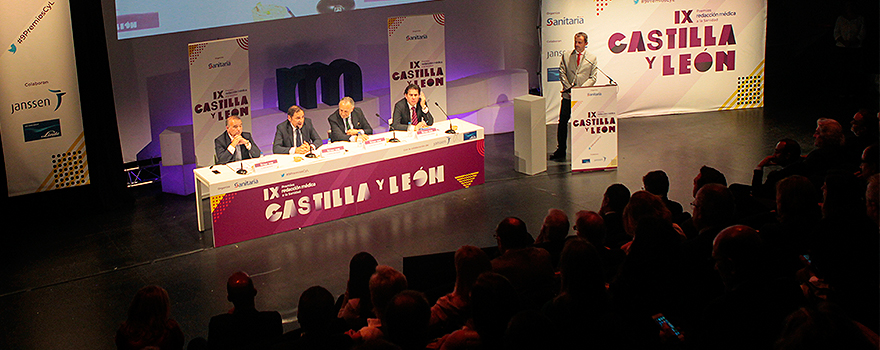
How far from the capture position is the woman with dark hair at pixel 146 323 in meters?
3.33

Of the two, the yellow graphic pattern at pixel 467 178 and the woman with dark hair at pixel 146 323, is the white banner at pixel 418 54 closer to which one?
the yellow graphic pattern at pixel 467 178

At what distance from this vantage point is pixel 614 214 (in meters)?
4.62

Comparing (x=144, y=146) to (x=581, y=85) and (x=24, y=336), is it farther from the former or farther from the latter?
(x=581, y=85)

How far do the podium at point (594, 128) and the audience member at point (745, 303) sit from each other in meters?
4.69

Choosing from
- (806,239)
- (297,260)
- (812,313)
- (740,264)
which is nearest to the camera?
(812,313)

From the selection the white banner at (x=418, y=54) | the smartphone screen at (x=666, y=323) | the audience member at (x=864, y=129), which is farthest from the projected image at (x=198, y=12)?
the smartphone screen at (x=666, y=323)

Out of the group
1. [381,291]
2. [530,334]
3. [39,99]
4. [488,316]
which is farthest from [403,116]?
[530,334]

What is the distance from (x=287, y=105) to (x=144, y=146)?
1536 millimetres

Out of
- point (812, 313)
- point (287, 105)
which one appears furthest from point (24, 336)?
point (812, 313)

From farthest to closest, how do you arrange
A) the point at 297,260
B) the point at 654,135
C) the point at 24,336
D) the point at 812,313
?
the point at 654,135 → the point at 297,260 → the point at 24,336 → the point at 812,313

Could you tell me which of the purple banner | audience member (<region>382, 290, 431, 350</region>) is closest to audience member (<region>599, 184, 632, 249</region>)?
audience member (<region>382, 290, 431, 350</region>)

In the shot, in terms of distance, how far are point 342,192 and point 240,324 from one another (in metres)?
3.29

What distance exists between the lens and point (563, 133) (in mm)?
8469

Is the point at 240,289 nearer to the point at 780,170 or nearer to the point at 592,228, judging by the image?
the point at 592,228
